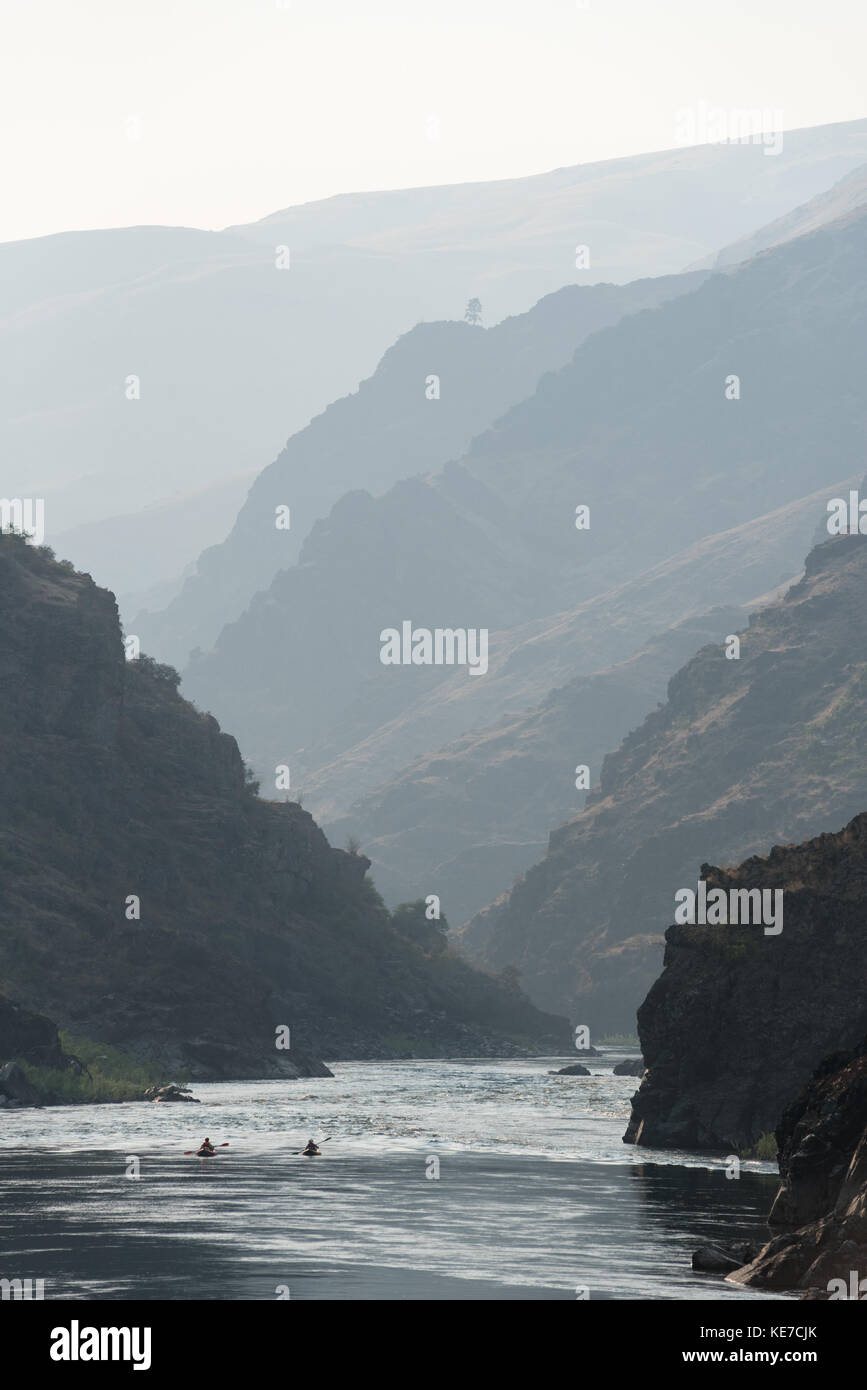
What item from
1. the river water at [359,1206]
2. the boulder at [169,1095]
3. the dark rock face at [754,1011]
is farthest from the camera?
the boulder at [169,1095]

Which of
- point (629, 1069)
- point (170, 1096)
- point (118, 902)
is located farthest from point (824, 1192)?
point (118, 902)

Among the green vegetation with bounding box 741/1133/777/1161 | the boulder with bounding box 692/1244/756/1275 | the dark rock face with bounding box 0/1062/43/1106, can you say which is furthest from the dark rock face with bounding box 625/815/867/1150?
the boulder with bounding box 692/1244/756/1275

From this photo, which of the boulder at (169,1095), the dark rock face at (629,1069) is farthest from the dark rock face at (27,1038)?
the dark rock face at (629,1069)

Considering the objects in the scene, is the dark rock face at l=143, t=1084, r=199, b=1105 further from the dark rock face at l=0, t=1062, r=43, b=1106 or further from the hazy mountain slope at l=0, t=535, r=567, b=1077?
the hazy mountain slope at l=0, t=535, r=567, b=1077

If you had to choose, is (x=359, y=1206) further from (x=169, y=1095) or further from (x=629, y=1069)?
(x=629, y=1069)

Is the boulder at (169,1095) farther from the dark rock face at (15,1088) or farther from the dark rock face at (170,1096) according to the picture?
the dark rock face at (15,1088)
